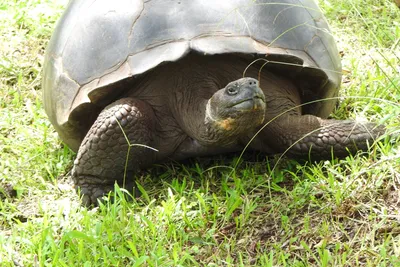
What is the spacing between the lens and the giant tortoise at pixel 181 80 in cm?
393

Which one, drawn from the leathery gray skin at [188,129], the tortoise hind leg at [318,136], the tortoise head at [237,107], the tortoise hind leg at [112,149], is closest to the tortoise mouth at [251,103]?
the tortoise head at [237,107]

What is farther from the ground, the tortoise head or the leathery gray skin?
the tortoise head

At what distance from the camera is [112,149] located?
3996 mm

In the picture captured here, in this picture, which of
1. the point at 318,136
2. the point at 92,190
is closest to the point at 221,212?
the point at 318,136

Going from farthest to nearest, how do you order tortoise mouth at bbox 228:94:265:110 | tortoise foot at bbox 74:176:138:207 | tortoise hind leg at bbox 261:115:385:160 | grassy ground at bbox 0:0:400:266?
tortoise foot at bbox 74:176:138:207 < tortoise hind leg at bbox 261:115:385:160 < tortoise mouth at bbox 228:94:265:110 < grassy ground at bbox 0:0:400:266

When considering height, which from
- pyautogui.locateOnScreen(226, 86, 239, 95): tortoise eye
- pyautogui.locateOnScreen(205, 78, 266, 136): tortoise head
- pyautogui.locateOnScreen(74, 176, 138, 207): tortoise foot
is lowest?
pyautogui.locateOnScreen(74, 176, 138, 207): tortoise foot

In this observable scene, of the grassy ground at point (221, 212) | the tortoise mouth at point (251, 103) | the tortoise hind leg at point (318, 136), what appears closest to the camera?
the grassy ground at point (221, 212)

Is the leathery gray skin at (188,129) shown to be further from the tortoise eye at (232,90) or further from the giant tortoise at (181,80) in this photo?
the tortoise eye at (232,90)

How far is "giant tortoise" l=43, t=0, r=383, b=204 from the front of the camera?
393 cm

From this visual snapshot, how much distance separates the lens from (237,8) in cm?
402

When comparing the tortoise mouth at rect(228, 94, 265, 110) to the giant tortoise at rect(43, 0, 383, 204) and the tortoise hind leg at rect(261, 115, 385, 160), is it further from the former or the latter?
the tortoise hind leg at rect(261, 115, 385, 160)

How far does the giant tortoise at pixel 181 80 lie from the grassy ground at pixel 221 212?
0.55 feet

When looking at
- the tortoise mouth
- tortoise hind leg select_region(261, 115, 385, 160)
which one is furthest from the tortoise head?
tortoise hind leg select_region(261, 115, 385, 160)

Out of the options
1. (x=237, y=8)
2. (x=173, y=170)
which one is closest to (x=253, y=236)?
(x=173, y=170)
